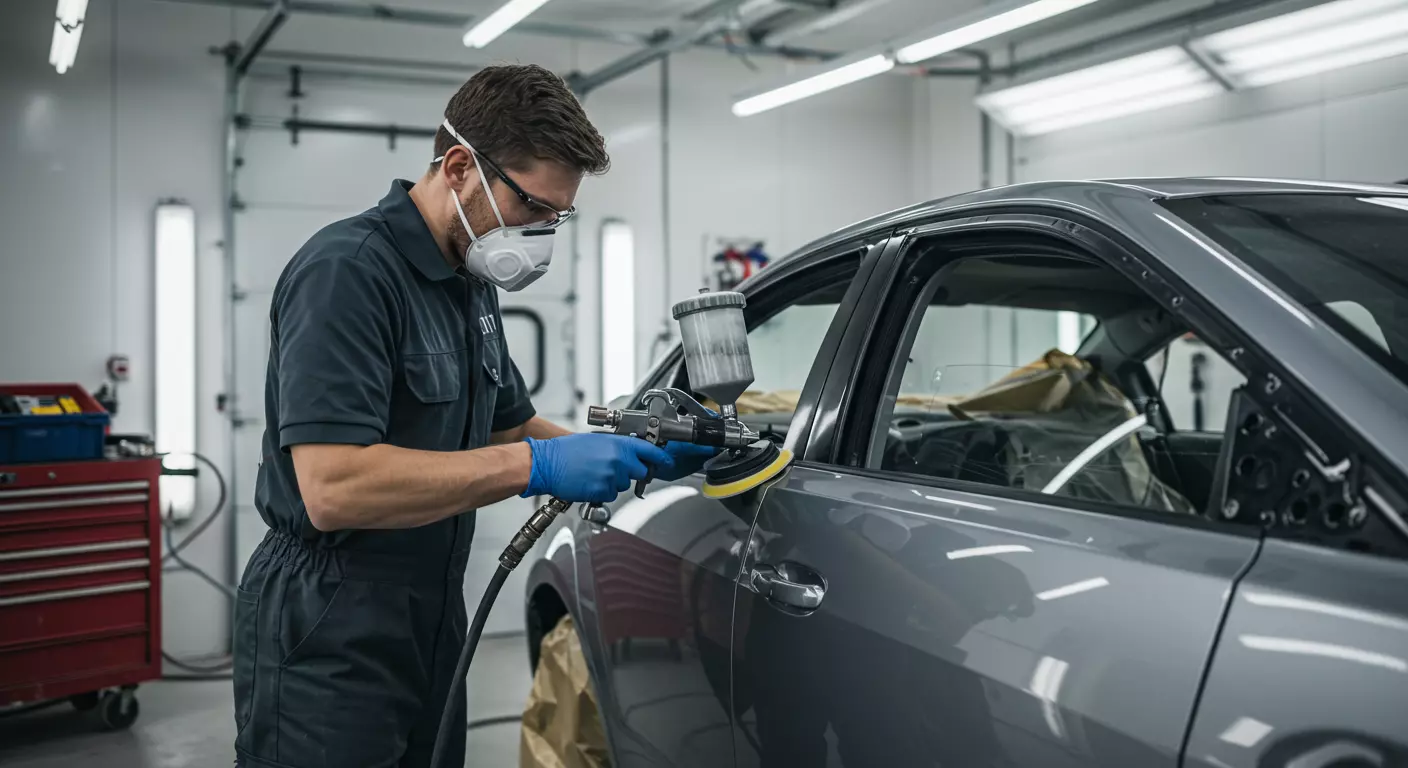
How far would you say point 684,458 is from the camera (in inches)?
65.5

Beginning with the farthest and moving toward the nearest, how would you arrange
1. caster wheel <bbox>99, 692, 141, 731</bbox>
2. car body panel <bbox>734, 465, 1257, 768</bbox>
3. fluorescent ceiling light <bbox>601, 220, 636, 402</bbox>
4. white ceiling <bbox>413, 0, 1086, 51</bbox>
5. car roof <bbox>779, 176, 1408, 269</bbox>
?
fluorescent ceiling light <bbox>601, 220, 636, 402</bbox> → white ceiling <bbox>413, 0, 1086, 51</bbox> → caster wheel <bbox>99, 692, 141, 731</bbox> → car roof <bbox>779, 176, 1408, 269</bbox> → car body panel <bbox>734, 465, 1257, 768</bbox>

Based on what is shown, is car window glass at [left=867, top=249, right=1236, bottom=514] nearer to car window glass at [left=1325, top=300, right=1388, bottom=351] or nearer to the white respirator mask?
car window glass at [left=1325, top=300, right=1388, bottom=351]

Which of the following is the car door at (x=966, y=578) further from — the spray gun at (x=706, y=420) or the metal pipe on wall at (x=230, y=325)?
the metal pipe on wall at (x=230, y=325)

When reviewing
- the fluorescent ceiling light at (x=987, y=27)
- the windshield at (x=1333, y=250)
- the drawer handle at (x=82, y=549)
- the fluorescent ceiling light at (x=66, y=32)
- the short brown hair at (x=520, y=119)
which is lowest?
the drawer handle at (x=82, y=549)

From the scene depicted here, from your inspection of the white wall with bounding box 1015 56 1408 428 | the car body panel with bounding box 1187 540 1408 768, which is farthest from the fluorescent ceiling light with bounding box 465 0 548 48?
the car body panel with bounding box 1187 540 1408 768

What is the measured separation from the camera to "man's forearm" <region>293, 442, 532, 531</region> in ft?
4.73

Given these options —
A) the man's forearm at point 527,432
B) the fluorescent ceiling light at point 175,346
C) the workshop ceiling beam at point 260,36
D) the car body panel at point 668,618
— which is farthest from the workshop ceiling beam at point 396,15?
the car body panel at point 668,618

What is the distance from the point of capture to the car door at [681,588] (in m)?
1.67

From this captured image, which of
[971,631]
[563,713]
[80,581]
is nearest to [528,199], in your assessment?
[971,631]

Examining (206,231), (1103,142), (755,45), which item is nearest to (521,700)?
(206,231)

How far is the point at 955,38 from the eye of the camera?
4453 millimetres

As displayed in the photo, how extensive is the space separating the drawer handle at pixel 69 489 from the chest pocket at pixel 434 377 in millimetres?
2959

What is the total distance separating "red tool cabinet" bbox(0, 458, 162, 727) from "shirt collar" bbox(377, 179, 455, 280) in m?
2.94

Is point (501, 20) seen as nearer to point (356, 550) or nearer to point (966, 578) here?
point (356, 550)
